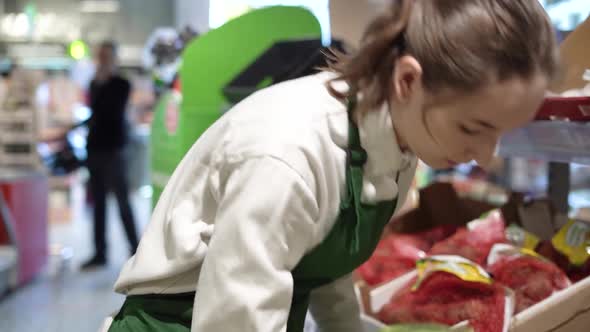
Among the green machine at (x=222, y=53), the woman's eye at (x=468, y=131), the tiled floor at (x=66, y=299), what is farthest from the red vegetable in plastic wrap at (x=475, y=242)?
the tiled floor at (x=66, y=299)

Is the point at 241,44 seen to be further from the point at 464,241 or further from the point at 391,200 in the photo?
the point at 391,200

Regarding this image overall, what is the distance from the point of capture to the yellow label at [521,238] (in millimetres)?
1318

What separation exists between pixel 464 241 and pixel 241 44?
999mm

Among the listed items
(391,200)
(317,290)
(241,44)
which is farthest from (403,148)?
(241,44)

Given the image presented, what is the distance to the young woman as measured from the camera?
634mm

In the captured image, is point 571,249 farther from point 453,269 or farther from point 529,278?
point 453,269

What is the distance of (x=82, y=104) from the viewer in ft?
21.7

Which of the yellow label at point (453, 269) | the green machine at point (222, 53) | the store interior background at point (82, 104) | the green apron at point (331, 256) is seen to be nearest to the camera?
the green apron at point (331, 256)

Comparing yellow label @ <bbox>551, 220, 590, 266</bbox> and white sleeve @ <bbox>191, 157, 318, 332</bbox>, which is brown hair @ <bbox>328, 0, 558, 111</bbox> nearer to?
white sleeve @ <bbox>191, 157, 318, 332</bbox>

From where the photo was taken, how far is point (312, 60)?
137 cm

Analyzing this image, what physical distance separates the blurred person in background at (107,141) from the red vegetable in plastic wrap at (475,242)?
7.55 ft

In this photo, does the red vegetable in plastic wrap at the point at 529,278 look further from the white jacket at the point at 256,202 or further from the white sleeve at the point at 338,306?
the white jacket at the point at 256,202

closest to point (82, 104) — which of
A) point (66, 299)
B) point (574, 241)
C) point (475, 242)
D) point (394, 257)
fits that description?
point (66, 299)

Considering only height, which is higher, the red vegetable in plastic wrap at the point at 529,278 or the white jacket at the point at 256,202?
the white jacket at the point at 256,202
